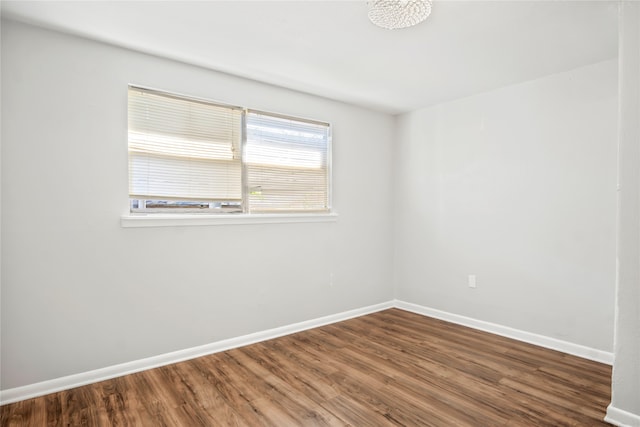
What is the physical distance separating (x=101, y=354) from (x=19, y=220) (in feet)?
3.37

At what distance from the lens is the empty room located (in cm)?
214

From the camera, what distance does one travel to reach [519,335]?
10.9 ft

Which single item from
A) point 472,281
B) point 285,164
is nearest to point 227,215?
point 285,164

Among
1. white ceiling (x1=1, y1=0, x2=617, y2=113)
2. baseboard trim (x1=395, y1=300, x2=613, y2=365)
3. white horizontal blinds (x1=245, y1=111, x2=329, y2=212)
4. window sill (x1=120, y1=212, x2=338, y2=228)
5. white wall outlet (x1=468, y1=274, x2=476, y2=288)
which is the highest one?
white ceiling (x1=1, y1=0, x2=617, y2=113)

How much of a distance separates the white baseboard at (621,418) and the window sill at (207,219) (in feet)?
8.42

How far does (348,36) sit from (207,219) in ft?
5.69

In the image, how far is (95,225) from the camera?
2500mm

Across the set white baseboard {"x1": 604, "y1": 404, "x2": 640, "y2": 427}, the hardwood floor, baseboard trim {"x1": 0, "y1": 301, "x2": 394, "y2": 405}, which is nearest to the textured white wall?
white baseboard {"x1": 604, "y1": 404, "x2": 640, "y2": 427}

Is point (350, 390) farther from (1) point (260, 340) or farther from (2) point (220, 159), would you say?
(2) point (220, 159)

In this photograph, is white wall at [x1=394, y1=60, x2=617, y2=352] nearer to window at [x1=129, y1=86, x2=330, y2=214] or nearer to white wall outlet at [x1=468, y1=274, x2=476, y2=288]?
white wall outlet at [x1=468, y1=274, x2=476, y2=288]

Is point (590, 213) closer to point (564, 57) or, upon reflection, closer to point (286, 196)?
point (564, 57)

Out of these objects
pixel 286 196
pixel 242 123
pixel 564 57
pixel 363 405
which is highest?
pixel 564 57

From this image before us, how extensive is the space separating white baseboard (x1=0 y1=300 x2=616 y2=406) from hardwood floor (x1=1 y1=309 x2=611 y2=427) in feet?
0.20

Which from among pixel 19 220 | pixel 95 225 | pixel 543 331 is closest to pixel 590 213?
pixel 543 331
